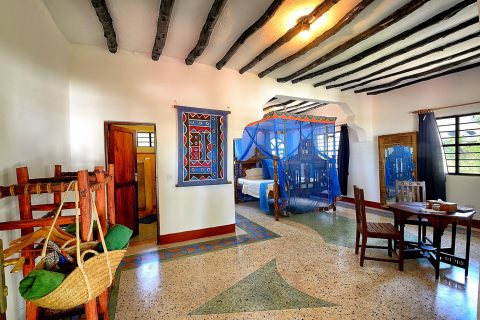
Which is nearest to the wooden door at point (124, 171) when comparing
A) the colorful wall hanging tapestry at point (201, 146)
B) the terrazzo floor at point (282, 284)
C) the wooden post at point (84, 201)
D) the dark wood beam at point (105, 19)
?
the terrazzo floor at point (282, 284)

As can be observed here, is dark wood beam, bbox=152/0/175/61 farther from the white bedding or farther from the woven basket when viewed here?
the white bedding

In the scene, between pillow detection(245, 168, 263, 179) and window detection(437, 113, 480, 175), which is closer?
window detection(437, 113, 480, 175)

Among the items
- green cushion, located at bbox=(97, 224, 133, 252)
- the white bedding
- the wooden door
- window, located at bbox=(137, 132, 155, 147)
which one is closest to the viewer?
green cushion, located at bbox=(97, 224, 133, 252)

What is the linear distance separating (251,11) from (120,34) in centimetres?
168

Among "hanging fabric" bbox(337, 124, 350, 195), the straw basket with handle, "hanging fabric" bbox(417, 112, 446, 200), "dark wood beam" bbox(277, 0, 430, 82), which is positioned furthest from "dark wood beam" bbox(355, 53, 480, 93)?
the straw basket with handle

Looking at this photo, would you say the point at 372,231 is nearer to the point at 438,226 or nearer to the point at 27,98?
the point at 438,226

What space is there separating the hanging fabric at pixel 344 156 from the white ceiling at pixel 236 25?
2.59m

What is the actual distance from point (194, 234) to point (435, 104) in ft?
17.1

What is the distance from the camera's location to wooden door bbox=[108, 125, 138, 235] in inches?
125

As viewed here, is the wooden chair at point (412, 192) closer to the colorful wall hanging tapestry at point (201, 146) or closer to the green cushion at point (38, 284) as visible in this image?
the colorful wall hanging tapestry at point (201, 146)

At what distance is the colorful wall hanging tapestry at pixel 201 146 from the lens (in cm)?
342

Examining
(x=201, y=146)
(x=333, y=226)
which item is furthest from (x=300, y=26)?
(x=333, y=226)

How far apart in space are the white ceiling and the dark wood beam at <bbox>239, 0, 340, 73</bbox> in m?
0.05

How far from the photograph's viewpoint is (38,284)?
2.69ft
